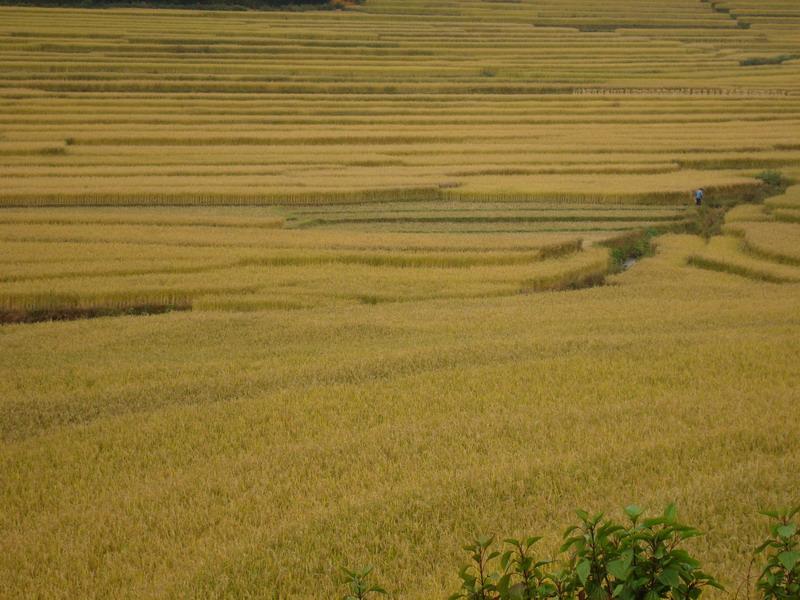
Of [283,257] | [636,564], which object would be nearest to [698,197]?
[283,257]

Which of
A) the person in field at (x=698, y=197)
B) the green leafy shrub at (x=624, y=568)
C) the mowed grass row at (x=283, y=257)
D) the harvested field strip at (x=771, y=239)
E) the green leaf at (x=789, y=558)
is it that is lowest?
the mowed grass row at (x=283, y=257)

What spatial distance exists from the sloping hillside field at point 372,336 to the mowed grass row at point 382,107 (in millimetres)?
235

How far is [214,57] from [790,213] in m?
38.9

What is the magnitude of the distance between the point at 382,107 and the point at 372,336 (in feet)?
103

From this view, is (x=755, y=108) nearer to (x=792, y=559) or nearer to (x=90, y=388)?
(x=90, y=388)

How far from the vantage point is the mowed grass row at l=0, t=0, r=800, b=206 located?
2694cm

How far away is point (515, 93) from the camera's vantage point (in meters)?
49.6

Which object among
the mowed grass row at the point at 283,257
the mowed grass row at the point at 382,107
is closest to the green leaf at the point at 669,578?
the mowed grass row at the point at 283,257

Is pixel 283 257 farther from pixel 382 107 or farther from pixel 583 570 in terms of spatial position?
pixel 382 107

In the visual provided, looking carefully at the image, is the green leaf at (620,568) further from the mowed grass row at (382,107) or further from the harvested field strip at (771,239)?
the mowed grass row at (382,107)

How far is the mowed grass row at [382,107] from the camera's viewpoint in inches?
1061

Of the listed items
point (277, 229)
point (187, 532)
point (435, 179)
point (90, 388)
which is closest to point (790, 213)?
point (435, 179)

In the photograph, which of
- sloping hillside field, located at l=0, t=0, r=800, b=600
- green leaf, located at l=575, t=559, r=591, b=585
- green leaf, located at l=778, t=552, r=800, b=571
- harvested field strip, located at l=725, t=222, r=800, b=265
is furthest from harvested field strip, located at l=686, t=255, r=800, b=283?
green leaf, located at l=575, t=559, r=591, b=585

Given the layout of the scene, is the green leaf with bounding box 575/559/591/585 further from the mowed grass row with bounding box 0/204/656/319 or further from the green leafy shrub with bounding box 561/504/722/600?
the mowed grass row with bounding box 0/204/656/319
